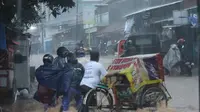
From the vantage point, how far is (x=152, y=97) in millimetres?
6949

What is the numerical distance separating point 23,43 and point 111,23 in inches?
905

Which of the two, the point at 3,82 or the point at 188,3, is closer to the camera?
the point at 3,82

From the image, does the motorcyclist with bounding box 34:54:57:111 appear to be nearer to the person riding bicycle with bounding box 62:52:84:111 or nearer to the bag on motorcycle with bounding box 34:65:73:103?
the bag on motorcycle with bounding box 34:65:73:103

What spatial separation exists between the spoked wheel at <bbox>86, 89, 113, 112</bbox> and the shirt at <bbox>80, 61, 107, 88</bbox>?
0.16 meters

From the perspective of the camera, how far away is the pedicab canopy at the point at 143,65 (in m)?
6.73

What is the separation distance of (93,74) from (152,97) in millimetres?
1372

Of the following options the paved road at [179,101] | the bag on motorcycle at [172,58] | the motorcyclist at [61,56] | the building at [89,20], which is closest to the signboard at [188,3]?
the bag on motorcycle at [172,58]

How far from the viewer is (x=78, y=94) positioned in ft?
21.5

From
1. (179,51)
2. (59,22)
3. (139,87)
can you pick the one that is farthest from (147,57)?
(59,22)

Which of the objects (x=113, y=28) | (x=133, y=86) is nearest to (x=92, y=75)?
(x=133, y=86)

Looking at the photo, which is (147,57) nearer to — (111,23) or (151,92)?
(151,92)

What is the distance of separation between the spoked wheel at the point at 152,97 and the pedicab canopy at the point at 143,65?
23 cm

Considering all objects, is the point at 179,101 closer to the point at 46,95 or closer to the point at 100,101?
the point at 100,101

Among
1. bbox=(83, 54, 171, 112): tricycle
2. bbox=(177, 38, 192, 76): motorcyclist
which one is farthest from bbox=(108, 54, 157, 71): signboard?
bbox=(177, 38, 192, 76): motorcyclist
